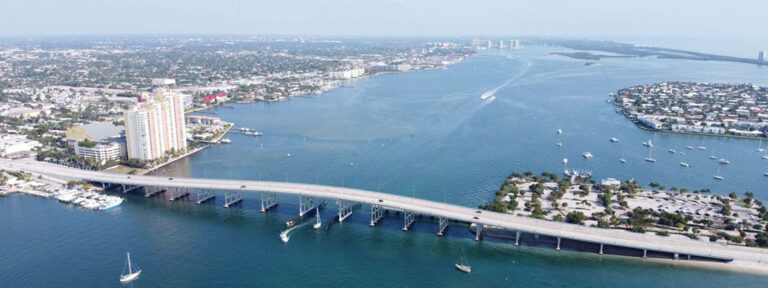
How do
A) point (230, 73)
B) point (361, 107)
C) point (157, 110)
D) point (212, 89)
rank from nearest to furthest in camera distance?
point (157, 110)
point (361, 107)
point (212, 89)
point (230, 73)

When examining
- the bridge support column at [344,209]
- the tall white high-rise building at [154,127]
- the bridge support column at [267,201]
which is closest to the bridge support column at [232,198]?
the bridge support column at [267,201]

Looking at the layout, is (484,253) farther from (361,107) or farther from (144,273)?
(361,107)

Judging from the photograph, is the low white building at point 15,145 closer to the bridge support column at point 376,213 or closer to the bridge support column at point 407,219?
the bridge support column at point 376,213

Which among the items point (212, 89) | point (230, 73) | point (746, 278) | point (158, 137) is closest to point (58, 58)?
point (230, 73)

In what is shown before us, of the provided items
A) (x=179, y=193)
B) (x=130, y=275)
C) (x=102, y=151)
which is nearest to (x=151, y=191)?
(x=179, y=193)

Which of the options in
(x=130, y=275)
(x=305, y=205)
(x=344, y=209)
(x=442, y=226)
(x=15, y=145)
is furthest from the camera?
(x=15, y=145)

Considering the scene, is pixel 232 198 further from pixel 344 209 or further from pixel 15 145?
pixel 15 145
